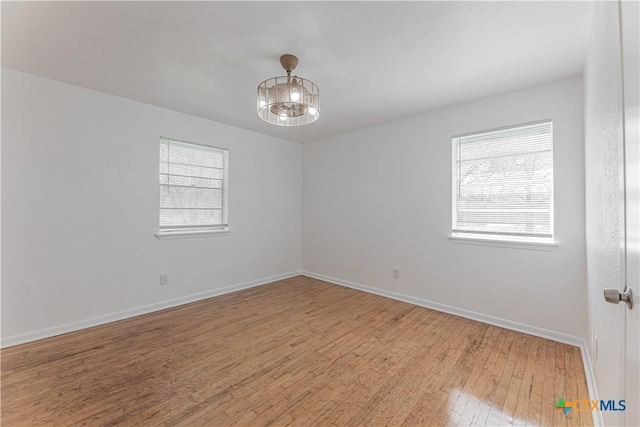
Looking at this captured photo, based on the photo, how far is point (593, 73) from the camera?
1.85m

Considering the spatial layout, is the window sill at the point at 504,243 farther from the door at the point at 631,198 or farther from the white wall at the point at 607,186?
the door at the point at 631,198

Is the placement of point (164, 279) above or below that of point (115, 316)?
above

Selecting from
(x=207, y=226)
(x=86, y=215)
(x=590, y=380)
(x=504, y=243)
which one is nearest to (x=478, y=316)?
(x=504, y=243)

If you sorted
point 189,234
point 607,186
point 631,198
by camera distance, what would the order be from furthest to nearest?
point 189,234 → point 607,186 → point 631,198

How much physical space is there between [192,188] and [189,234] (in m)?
0.66

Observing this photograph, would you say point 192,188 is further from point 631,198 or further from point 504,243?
point 631,198

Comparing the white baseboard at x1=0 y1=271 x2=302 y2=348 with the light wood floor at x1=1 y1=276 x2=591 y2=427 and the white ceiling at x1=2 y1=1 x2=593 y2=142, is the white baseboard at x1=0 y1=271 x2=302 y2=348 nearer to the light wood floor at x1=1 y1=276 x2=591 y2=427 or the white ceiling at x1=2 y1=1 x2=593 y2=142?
the light wood floor at x1=1 y1=276 x2=591 y2=427

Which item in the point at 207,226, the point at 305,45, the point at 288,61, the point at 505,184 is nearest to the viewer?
the point at 305,45

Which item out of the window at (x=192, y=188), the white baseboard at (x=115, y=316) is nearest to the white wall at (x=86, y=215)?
the white baseboard at (x=115, y=316)

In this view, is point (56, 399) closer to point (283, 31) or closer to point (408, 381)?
point (408, 381)

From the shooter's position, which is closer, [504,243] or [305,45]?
[305,45]

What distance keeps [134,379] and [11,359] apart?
1242 millimetres

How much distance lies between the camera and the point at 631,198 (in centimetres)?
92

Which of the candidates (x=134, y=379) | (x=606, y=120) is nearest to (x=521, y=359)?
(x=606, y=120)
